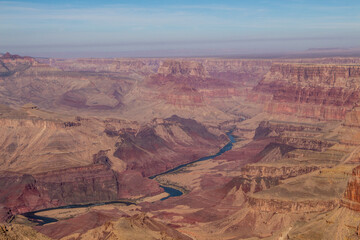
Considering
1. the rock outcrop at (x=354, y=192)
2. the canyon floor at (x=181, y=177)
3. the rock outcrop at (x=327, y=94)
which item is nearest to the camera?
the rock outcrop at (x=354, y=192)

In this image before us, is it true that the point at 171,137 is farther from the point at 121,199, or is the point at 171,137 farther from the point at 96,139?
the point at 121,199

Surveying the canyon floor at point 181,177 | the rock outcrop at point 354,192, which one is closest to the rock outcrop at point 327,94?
the canyon floor at point 181,177

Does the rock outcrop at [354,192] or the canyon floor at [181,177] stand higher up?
the rock outcrop at [354,192]

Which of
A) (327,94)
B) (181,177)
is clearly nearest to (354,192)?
(181,177)

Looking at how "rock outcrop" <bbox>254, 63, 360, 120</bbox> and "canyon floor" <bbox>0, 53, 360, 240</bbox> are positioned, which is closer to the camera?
"canyon floor" <bbox>0, 53, 360, 240</bbox>

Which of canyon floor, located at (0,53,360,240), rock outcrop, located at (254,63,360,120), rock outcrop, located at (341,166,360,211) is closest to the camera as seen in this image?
rock outcrop, located at (341,166,360,211)

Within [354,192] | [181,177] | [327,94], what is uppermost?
[354,192]

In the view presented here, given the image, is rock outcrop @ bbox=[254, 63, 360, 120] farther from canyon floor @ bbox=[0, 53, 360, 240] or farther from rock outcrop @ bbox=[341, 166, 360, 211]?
rock outcrop @ bbox=[341, 166, 360, 211]

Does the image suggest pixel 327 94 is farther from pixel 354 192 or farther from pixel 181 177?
pixel 354 192

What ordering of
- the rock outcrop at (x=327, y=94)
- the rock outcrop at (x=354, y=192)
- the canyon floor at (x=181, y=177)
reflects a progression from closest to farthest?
the rock outcrop at (x=354, y=192), the canyon floor at (x=181, y=177), the rock outcrop at (x=327, y=94)

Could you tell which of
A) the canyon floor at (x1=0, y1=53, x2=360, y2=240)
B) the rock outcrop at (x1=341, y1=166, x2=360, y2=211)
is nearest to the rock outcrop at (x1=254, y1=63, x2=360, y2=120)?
the canyon floor at (x1=0, y1=53, x2=360, y2=240)

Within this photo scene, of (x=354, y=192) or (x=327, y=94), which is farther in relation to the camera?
(x=327, y=94)

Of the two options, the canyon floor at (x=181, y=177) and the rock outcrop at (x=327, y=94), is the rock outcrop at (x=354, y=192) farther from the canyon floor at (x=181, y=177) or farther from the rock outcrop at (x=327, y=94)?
the rock outcrop at (x=327, y=94)

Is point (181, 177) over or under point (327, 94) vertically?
under
